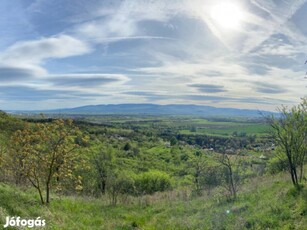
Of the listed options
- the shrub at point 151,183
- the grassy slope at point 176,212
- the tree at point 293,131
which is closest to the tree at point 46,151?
the grassy slope at point 176,212

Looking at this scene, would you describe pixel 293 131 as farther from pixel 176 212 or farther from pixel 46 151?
pixel 46 151

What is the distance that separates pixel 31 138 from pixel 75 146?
1944mm

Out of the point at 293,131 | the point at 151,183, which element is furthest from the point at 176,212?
the point at 151,183

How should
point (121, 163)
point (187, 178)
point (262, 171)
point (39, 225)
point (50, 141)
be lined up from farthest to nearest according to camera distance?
point (121, 163)
point (187, 178)
point (262, 171)
point (50, 141)
point (39, 225)

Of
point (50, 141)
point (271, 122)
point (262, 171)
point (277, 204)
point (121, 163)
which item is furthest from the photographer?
point (121, 163)

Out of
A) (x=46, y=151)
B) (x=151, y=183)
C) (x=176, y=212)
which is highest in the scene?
(x=46, y=151)

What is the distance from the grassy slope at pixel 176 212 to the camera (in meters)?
10.8

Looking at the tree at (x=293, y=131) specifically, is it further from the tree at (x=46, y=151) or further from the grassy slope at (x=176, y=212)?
the tree at (x=46, y=151)

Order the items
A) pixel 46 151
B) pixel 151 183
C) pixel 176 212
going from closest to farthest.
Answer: pixel 46 151
pixel 176 212
pixel 151 183

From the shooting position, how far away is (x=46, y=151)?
13.6 metres

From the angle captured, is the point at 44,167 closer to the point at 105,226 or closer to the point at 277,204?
the point at 105,226

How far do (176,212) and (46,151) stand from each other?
307 inches

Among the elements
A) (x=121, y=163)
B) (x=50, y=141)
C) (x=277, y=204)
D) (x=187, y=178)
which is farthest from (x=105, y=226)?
(x=121, y=163)

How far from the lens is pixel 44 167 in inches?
520
